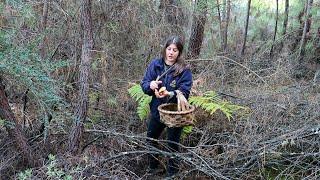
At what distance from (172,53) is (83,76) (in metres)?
1.02

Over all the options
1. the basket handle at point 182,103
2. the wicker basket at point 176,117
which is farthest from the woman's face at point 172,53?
the wicker basket at point 176,117

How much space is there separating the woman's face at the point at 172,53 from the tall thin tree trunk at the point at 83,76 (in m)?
0.86

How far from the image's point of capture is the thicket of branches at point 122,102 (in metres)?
4.07

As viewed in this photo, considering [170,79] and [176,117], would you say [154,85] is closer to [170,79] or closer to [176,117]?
[170,79]

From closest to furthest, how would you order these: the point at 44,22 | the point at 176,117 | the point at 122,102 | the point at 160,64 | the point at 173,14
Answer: the point at 176,117, the point at 160,64, the point at 44,22, the point at 122,102, the point at 173,14

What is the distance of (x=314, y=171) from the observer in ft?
13.6

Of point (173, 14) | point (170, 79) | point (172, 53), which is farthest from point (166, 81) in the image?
point (173, 14)

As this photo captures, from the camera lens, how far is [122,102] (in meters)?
5.66

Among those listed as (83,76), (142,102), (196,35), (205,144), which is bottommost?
(205,144)

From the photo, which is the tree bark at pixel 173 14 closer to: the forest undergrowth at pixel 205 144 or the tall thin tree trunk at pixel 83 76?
the forest undergrowth at pixel 205 144

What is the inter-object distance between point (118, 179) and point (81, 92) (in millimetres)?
1016

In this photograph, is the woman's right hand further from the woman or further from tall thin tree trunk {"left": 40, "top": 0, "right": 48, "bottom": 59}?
tall thin tree trunk {"left": 40, "top": 0, "right": 48, "bottom": 59}

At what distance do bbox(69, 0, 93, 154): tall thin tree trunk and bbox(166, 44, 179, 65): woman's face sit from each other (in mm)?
865

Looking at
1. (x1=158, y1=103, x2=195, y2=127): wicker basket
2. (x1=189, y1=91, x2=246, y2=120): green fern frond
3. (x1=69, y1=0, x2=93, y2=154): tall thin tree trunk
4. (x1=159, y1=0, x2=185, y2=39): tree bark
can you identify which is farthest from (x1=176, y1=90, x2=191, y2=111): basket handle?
(x1=159, y1=0, x2=185, y2=39): tree bark
